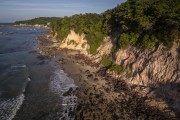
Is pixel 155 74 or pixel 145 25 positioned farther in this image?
pixel 145 25

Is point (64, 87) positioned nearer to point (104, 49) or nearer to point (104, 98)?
point (104, 98)

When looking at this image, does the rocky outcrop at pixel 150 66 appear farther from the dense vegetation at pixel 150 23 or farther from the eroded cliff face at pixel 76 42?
the eroded cliff face at pixel 76 42

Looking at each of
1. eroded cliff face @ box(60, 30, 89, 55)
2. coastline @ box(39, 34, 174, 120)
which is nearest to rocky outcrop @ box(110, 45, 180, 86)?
coastline @ box(39, 34, 174, 120)

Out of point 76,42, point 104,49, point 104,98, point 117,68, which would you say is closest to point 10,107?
point 104,98

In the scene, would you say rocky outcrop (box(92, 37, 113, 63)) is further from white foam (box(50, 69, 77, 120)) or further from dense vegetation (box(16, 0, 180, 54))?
white foam (box(50, 69, 77, 120))

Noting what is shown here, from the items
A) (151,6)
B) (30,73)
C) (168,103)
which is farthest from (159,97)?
(30,73)

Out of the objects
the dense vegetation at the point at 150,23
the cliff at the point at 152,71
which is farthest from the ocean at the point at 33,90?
the dense vegetation at the point at 150,23
